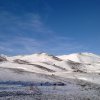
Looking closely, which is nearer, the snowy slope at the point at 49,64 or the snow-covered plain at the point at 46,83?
the snow-covered plain at the point at 46,83

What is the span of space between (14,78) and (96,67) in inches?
1447

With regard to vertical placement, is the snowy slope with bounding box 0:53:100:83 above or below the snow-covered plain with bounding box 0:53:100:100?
above

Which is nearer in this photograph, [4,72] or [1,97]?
[1,97]

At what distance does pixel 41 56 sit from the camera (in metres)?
84.8

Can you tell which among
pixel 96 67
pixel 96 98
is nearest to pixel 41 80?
pixel 96 98

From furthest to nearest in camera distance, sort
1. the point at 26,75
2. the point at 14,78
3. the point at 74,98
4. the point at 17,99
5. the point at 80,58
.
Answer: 1. the point at 80,58
2. the point at 26,75
3. the point at 14,78
4. the point at 74,98
5. the point at 17,99

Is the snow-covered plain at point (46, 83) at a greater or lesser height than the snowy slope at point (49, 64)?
lesser

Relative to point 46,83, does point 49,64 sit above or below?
above

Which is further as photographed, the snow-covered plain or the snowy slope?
the snowy slope

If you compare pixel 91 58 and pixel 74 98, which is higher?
pixel 91 58

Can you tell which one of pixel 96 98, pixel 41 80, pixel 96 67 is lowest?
pixel 96 98

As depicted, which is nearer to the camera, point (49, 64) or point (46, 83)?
point (46, 83)

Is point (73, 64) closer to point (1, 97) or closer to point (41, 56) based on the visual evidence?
point (41, 56)

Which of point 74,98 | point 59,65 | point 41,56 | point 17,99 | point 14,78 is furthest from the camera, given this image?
point 41,56
